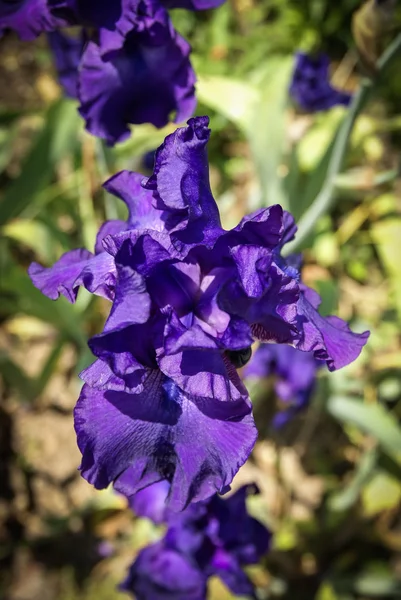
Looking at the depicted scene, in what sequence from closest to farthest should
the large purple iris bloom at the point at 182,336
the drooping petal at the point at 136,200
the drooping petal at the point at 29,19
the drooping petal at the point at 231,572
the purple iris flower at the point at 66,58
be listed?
the large purple iris bloom at the point at 182,336 < the drooping petal at the point at 136,200 < the drooping petal at the point at 29,19 < the drooping petal at the point at 231,572 < the purple iris flower at the point at 66,58

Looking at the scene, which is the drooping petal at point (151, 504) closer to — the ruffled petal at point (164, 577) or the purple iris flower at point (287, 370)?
the ruffled petal at point (164, 577)

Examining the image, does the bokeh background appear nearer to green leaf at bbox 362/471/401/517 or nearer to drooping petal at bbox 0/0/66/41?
green leaf at bbox 362/471/401/517

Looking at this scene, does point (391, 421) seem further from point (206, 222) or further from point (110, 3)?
point (110, 3)

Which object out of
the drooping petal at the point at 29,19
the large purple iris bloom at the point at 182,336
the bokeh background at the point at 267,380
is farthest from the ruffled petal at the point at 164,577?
the drooping petal at the point at 29,19

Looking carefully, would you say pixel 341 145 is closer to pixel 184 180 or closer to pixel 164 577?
pixel 184 180

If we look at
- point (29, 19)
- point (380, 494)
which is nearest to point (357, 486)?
point (380, 494)

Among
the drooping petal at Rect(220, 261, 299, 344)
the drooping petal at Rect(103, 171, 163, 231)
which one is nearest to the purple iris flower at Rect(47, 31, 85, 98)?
the drooping petal at Rect(103, 171, 163, 231)

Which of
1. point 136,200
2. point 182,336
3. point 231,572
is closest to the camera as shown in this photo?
point 182,336
